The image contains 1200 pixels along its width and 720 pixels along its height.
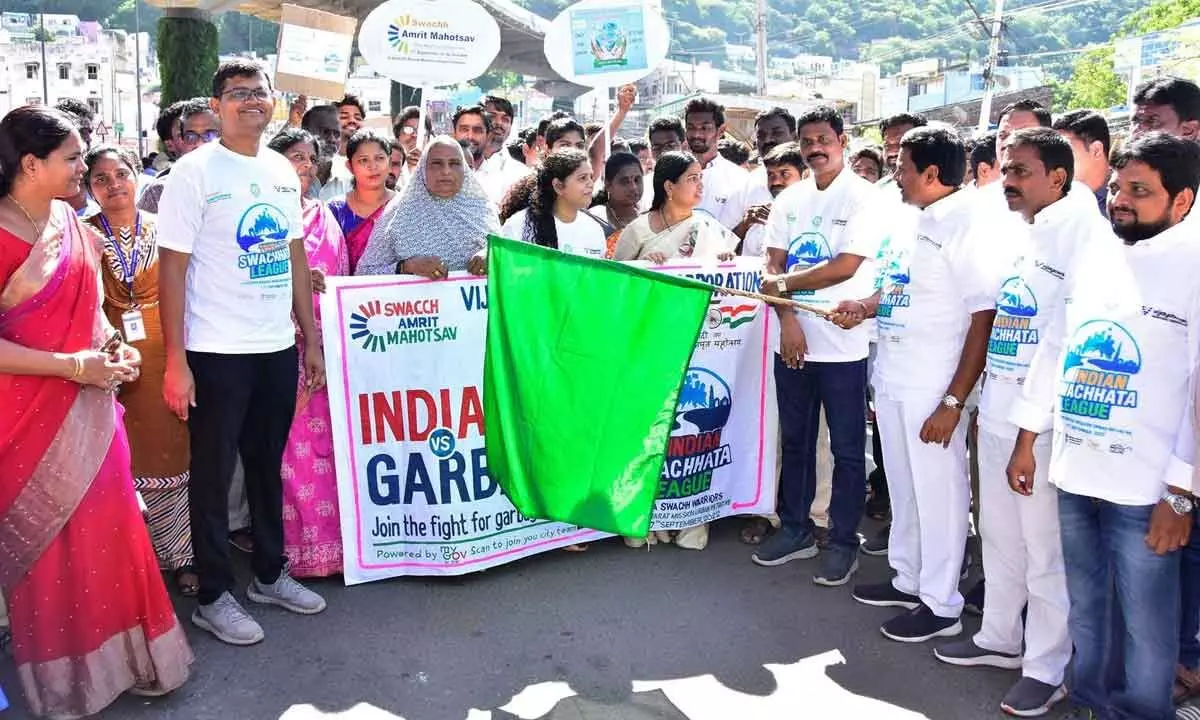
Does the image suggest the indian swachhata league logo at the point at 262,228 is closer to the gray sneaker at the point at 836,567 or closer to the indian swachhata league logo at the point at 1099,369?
the gray sneaker at the point at 836,567

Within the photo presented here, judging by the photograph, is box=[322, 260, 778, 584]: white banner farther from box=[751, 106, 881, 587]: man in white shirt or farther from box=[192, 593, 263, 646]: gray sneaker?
box=[751, 106, 881, 587]: man in white shirt

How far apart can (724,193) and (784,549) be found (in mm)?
2467

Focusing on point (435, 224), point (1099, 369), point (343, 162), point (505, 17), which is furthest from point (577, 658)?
point (505, 17)

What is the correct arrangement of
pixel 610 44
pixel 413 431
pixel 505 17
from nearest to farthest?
pixel 413 431
pixel 610 44
pixel 505 17

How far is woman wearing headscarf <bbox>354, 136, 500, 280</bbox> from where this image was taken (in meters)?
4.49

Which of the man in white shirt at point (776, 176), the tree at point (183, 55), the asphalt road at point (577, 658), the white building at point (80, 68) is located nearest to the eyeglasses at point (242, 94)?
the asphalt road at point (577, 658)

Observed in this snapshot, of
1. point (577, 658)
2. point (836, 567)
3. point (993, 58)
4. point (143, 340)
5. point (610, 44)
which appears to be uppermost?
point (993, 58)

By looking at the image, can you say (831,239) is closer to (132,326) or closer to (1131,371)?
(1131,371)

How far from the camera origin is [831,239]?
449 centimetres

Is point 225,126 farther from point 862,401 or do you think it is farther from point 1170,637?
point 1170,637

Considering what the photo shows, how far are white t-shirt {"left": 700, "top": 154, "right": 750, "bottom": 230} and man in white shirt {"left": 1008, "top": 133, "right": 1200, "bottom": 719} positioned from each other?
3.18m

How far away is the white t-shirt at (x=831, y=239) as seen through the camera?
4.37 meters

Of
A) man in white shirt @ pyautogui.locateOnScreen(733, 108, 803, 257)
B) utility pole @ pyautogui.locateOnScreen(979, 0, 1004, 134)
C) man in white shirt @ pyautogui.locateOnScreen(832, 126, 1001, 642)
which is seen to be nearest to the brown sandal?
man in white shirt @ pyautogui.locateOnScreen(832, 126, 1001, 642)

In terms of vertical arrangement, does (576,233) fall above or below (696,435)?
above
